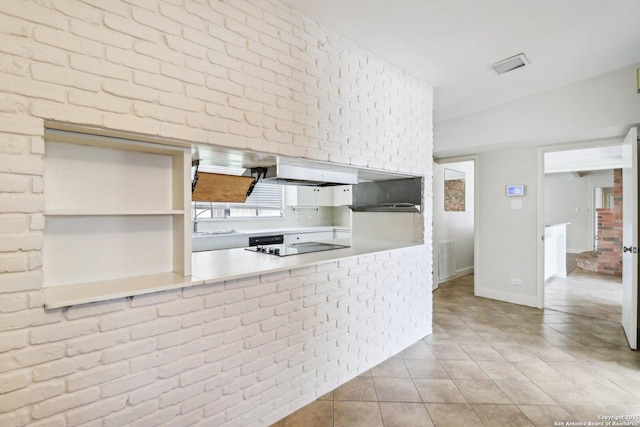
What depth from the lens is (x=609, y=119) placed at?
10.7 ft

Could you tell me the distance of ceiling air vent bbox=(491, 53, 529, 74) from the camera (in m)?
2.97

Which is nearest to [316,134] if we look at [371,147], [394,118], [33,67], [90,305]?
[371,147]

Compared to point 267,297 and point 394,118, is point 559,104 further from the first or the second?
point 267,297

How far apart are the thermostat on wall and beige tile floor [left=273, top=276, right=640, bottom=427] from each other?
1748 millimetres

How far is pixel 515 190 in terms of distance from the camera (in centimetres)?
436

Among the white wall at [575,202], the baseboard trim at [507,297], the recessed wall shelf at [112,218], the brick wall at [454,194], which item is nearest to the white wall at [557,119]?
the brick wall at [454,194]

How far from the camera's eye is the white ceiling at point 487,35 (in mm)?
2184

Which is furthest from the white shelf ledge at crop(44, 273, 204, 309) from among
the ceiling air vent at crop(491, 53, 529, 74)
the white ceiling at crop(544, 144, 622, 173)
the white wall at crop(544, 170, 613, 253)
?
the white wall at crop(544, 170, 613, 253)

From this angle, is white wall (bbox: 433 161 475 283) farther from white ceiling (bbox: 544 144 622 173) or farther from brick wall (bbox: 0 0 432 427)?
brick wall (bbox: 0 0 432 427)

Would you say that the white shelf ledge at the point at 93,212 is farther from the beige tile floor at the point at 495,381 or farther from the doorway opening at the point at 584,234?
the doorway opening at the point at 584,234

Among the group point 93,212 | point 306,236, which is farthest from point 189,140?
point 306,236

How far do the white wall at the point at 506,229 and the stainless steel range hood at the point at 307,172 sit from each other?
2.91 meters

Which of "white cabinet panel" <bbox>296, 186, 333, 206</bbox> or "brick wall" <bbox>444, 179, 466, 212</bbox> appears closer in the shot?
"white cabinet panel" <bbox>296, 186, 333, 206</bbox>

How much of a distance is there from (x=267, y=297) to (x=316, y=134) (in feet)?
3.91
